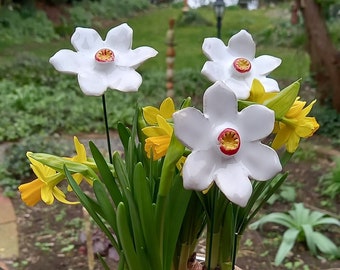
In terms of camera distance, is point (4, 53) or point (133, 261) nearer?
point (133, 261)

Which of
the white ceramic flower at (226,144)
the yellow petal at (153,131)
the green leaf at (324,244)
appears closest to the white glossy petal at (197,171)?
the white ceramic flower at (226,144)

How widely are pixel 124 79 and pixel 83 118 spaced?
3839 millimetres

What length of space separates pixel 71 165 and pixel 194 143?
0.85ft

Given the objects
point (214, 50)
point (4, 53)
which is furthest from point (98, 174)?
A: point (4, 53)

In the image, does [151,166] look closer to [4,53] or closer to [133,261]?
[133,261]

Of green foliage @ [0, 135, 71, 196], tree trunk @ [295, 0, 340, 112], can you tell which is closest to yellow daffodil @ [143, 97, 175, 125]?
green foliage @ [0, 135, 71, 196]

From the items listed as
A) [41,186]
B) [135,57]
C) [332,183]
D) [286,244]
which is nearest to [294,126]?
[135,57]

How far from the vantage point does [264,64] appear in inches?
42.4

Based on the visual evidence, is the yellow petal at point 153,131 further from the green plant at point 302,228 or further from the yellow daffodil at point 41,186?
the green plant at point 302,228

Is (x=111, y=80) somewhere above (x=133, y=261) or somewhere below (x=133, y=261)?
above

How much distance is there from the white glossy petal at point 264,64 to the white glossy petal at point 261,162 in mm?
205

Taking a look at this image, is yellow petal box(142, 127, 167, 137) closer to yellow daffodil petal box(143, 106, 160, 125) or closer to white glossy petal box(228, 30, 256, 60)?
yellow daffodil petal box(143, 106, 160, 125)

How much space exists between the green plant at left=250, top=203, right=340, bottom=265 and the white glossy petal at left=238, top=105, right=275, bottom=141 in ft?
6.63

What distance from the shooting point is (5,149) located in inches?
161
